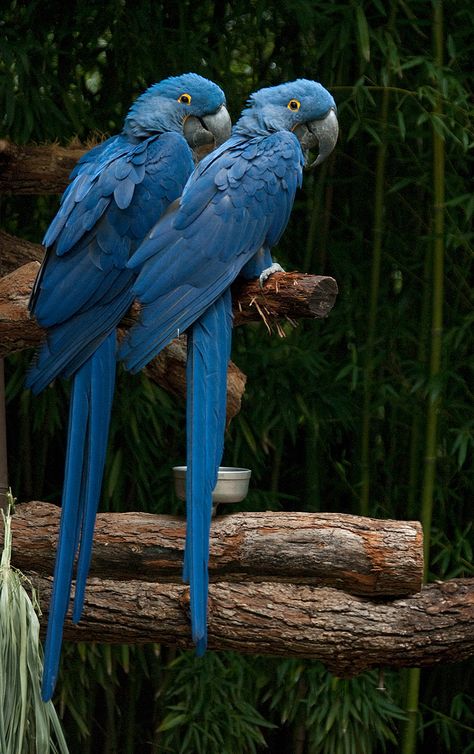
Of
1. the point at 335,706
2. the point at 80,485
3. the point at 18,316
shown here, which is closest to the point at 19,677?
the point at 80,485

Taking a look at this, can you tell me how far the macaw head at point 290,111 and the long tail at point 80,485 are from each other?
44 centimetres

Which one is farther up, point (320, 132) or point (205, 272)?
point (320, 132)

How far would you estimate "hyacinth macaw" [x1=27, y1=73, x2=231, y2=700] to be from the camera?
164cm

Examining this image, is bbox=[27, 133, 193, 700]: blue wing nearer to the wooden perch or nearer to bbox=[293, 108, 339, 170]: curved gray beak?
bbox=[293, 108, 339, 170]: curved gray beak

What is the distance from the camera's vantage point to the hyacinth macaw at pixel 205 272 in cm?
158

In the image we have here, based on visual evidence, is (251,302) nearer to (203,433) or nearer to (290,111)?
(203,433)

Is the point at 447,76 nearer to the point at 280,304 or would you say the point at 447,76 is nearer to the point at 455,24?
the point at 455,24

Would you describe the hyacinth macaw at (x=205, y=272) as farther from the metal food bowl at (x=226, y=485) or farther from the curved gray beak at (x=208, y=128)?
the metal food bowl at (x=226, y=485)

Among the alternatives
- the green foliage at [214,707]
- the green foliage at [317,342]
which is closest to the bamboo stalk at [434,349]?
the green foliage at [317,342]

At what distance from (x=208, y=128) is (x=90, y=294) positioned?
369mm

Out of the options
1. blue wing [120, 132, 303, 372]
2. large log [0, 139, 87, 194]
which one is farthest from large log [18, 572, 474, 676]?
large log [0, 139, 87, 194]

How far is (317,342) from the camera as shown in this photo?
8.46 ft

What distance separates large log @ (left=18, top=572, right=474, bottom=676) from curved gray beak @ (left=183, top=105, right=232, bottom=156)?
81 cm

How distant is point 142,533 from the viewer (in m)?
2.03
